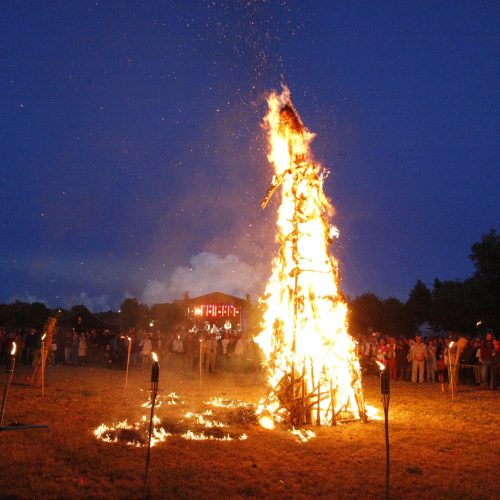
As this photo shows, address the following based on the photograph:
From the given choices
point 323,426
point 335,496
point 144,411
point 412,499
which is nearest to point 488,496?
point 412,499

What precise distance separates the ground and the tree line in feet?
17.8

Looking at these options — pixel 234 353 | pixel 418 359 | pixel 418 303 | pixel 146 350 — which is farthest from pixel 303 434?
pixel 418 303

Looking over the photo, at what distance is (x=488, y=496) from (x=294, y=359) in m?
4.49

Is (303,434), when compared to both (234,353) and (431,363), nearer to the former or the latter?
(431,363)

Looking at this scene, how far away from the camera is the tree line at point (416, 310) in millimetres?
33219

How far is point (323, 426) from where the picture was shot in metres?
10.0

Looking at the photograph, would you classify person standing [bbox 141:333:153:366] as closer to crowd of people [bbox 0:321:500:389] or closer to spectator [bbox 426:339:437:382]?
crowd of people [bbox 0:321:500:389]

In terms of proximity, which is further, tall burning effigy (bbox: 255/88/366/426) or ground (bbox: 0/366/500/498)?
tall burning effigy (bbox: 255/88/366/426)

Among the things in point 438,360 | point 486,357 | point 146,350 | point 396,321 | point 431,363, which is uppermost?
point 396,321

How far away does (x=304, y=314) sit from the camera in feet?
35.3

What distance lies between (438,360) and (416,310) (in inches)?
1891

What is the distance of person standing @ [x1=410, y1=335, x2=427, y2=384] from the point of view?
19.5m

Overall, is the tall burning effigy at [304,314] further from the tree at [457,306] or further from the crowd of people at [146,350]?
the tree at [457,306]

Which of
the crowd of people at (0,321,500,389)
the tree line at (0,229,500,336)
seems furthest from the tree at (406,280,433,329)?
the crowd of people at (0,321,500,389)
